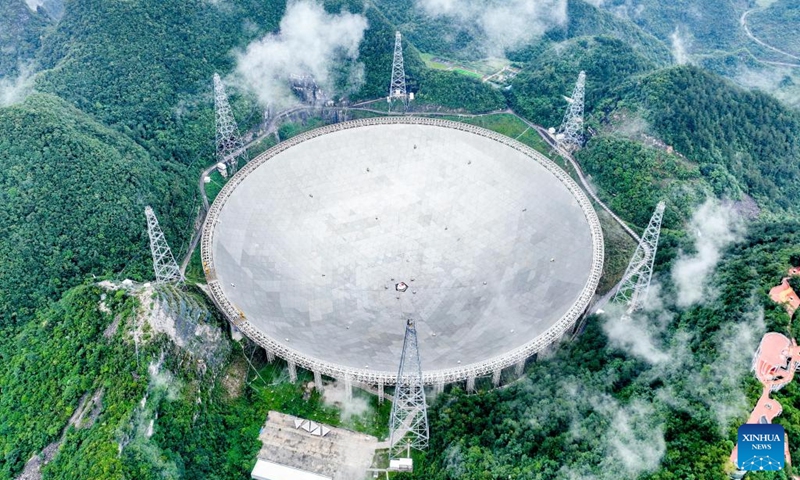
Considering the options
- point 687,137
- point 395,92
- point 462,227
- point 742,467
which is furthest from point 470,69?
point 742,467

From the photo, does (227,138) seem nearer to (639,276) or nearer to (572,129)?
(572,129)

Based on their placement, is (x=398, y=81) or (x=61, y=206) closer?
(x=61, y=206)

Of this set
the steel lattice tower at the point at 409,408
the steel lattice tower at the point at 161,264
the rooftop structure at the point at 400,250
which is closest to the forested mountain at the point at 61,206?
the steel lattice tower at the point at 161,264

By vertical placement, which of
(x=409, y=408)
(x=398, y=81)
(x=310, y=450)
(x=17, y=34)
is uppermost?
(x=17, y=34)

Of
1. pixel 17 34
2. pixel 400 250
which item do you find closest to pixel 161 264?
pixel 400 250

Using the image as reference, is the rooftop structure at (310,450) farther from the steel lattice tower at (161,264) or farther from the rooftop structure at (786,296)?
the rooftop structure at (786,296)

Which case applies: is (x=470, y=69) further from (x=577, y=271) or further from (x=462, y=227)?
(x=577, y=271)
